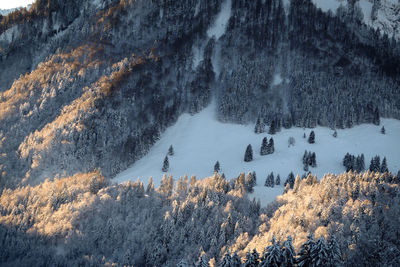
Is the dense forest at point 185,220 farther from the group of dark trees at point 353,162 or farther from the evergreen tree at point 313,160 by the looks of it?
the evergreen tree at point 313,160

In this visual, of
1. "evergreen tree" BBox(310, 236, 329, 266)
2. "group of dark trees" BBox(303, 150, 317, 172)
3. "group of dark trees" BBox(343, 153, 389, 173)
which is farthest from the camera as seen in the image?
"group of dark trees" BBox(303, 150, 317, 172)

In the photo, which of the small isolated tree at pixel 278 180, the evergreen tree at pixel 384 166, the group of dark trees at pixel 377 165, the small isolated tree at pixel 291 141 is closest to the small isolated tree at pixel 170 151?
the small isolated tree at pixel 278 180

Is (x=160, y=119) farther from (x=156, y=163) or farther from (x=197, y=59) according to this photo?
(x=197, y=59)

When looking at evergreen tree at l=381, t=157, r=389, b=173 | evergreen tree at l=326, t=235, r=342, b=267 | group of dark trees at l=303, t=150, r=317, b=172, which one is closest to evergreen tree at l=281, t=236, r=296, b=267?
evergreen tree at l=326, t=235, r=342, b=267

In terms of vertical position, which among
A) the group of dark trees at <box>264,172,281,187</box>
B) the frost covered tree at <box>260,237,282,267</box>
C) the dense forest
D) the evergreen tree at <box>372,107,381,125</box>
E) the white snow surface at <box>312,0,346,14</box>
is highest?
the white snow surface at <box>312,0,346,14</box>

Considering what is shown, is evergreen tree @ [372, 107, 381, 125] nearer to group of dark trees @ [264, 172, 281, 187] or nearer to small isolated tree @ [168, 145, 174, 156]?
group of dark trees @ [264, 172, 281, 187]

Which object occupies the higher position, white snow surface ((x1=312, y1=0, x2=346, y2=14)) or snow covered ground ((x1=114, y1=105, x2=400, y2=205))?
white snow surface ((x1=312, y1=0, x2=346, y2=14))

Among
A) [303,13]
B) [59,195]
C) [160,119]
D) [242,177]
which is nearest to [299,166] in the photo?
[242,177]

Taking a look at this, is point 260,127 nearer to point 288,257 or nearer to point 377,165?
point 377,165
